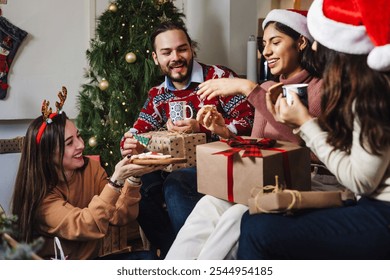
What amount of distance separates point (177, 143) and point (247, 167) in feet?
1.49

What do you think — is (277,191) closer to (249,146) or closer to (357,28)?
(249,146)

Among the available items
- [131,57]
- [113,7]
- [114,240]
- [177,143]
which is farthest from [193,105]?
[113,7]

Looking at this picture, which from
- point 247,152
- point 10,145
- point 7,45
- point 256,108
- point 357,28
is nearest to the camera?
point 357,28

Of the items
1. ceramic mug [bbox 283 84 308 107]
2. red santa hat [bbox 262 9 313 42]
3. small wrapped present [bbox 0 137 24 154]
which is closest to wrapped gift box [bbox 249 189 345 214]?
ceramic mug [bbox 283 84 308 107]

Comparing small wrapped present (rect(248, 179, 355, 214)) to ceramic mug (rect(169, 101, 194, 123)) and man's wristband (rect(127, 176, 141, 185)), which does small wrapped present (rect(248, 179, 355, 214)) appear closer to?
man's wristband (rect(127, 176, 141, 185))

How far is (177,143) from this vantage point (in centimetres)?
158

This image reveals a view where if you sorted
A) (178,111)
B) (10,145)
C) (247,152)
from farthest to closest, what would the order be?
(10,145) < (178,111) < (247,152)

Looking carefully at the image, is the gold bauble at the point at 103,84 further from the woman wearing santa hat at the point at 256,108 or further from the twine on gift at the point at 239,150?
the twine on gift at the point at 239,150

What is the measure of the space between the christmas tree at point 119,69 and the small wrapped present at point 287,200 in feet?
4.45

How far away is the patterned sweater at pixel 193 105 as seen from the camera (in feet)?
6.27

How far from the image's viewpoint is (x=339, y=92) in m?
1.02

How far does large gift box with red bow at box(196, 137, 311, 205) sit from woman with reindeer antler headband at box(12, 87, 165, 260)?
27cm
